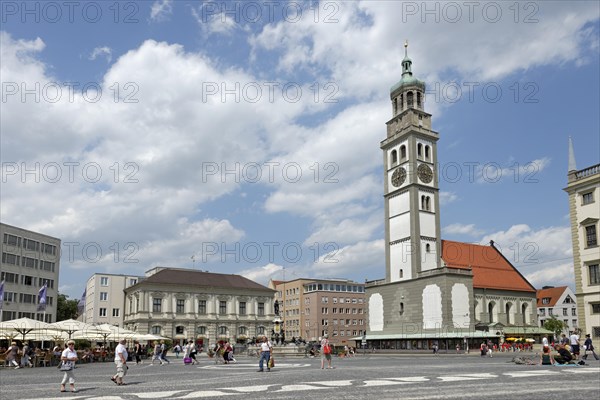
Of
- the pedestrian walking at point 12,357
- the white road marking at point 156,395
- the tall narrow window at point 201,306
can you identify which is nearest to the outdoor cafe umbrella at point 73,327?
Answer: the pedestrian walking at point 12,357

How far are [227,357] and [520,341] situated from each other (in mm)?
41657

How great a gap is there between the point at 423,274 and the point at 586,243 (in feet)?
86.3

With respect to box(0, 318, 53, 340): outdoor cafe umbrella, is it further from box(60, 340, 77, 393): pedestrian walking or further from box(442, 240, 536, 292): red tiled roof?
box(442, 240, 536, 292): red tiled roof

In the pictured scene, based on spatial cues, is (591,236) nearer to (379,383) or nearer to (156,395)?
(379,383)

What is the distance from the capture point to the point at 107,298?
110000mm

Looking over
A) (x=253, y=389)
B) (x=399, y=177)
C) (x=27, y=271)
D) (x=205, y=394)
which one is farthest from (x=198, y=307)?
(x=205, y=394)

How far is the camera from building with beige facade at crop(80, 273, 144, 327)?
107875 millimetres

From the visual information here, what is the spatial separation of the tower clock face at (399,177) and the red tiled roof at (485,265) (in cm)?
992

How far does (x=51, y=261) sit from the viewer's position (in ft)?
294

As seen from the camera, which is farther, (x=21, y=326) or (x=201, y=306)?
(x=201, y=306)

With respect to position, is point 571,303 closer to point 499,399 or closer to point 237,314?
point 237,314

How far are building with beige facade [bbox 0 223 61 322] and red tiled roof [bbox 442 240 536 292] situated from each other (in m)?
53.7

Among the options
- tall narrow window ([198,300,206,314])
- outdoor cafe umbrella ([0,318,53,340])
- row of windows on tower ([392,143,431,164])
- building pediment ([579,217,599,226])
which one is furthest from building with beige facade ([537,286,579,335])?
outdoor cafe umbrella ([0,318,53,340])

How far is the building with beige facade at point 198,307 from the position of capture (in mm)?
88562
